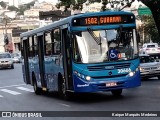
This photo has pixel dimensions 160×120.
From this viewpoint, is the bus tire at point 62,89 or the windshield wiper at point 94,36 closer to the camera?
the windshield wiper at point 94,36

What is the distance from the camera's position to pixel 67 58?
16.5m

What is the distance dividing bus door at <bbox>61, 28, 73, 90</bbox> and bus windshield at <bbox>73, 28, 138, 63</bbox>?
478mm

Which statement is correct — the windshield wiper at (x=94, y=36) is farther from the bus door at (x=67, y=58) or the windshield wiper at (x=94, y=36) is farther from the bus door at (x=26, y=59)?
the bus door at (x=26, y=59)

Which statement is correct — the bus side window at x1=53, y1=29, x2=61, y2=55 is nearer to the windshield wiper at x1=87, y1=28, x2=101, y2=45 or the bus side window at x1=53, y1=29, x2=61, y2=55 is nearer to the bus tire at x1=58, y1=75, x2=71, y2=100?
the bus tire at x1=58, y1=75, x2=71, y2=100

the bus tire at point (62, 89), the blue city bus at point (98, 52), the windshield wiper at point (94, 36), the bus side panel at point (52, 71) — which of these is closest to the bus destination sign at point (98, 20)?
the blue city bus at point (98, 52)

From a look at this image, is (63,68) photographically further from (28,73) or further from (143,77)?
(143,77)

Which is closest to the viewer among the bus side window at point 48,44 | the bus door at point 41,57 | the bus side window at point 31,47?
the bus side window at point 48,44

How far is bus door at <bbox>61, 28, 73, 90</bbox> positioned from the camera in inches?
641

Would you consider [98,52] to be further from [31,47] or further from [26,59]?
[26,59]

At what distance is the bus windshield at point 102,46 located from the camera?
15698mm

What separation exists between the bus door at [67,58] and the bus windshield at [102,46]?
0.48 metres

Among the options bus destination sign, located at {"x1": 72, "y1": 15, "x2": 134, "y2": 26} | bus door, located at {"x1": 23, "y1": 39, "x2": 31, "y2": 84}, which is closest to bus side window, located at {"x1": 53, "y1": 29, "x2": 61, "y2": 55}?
bus destination sign, located at {"x1": 72, "y1": 15, "x2": 134, "y2": 26}

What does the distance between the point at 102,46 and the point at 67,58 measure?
1444 millimetres

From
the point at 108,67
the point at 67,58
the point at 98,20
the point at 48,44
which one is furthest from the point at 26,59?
the point at 108,67
